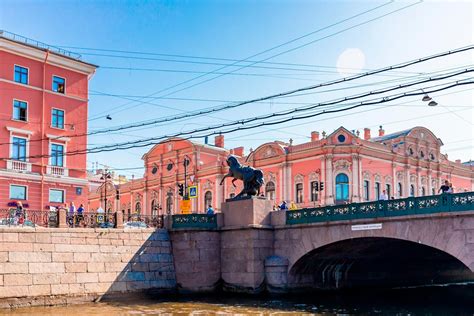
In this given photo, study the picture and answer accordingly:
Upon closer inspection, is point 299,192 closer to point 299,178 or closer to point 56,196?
point 299,178

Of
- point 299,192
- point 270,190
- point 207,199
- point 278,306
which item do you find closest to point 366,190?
point 299,192

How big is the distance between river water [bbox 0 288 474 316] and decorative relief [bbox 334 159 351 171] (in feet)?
59.0

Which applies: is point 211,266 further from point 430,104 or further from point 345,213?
point 430,104

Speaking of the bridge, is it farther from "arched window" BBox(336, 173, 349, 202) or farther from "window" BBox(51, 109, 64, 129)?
"arched window" BBox(336, 173, 349, 202)

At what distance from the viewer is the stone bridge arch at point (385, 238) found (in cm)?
1811

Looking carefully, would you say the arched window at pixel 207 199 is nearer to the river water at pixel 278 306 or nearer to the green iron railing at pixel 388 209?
the river water at pixel 278 306

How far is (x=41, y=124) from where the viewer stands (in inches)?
1227

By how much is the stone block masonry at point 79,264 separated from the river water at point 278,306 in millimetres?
577

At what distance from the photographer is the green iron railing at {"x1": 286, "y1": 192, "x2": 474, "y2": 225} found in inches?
714

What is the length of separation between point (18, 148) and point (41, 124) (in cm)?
192

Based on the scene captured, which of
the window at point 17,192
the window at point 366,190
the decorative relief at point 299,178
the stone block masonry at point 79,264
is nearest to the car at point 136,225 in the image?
the stone block masonry at point 79,264

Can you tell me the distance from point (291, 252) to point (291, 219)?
1354 mm

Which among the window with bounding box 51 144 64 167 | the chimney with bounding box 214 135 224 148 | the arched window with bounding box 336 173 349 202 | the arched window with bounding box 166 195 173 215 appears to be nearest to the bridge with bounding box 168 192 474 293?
the window with bounding box 51 144 64 167

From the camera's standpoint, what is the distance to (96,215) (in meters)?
22.5
